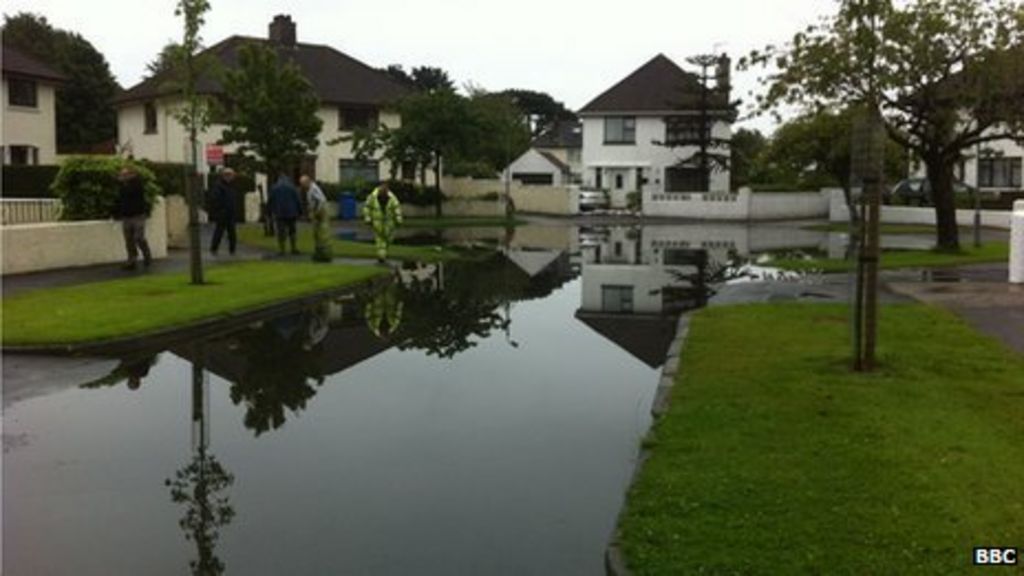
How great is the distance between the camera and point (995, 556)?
17.7 ft

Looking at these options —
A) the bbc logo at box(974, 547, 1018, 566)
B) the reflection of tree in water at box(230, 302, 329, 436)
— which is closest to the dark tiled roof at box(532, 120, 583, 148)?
the reflection of tree in water at box(230, 302, 329, 436)

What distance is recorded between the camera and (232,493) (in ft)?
23.1

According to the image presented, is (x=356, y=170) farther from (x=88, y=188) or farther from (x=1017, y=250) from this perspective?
→ (x=1017, y=250)

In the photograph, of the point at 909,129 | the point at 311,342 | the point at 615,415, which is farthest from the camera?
the point at 909,129

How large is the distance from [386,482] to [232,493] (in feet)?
3.38

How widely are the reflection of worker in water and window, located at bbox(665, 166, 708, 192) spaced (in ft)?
145

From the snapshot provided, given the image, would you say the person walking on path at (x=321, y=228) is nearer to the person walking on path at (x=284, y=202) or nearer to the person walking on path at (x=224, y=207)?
the person walking on path at (x=284, y=202)

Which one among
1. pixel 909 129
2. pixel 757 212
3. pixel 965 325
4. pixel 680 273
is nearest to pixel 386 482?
pixel 965 325

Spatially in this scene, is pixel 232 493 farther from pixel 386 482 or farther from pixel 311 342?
pixel 311 342

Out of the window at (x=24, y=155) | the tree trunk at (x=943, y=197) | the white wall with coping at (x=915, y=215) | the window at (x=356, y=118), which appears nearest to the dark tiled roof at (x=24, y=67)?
the window at (x=24, y=155)

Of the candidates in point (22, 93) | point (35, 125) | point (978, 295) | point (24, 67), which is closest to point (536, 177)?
point (35, 125)

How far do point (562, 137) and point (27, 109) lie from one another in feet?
234

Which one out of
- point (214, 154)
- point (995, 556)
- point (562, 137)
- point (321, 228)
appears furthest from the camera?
point (562, 137)

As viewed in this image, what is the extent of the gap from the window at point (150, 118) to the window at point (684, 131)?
28346mm
